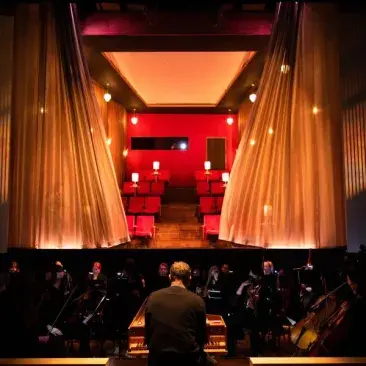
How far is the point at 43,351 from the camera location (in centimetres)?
441

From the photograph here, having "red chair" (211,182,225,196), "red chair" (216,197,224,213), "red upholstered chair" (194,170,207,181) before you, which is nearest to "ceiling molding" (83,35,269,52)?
"red chair" (216,197,224,213)

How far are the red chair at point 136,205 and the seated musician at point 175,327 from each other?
7221mm

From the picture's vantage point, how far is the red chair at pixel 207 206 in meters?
9.91

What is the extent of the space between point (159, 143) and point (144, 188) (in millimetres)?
2420

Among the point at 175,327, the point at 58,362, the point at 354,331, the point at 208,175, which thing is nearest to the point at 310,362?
the point at 354,331

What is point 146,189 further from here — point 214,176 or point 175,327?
point 175,327

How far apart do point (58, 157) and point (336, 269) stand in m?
3.76

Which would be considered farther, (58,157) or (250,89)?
(250,89)

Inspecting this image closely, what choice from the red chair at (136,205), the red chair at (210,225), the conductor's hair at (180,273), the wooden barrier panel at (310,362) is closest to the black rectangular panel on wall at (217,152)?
the red chair at (136,205)

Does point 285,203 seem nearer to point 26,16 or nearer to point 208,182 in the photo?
point 26,16

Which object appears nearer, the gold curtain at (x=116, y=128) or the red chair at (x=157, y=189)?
the gold curtain at (x=116, y=128)

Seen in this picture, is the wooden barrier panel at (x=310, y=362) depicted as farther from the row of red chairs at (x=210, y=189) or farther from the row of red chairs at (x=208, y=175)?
the row of red chairs at (x=208, y=175)

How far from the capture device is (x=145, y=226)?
29.7 feet

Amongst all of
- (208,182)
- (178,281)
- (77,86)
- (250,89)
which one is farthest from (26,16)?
(208,182)
